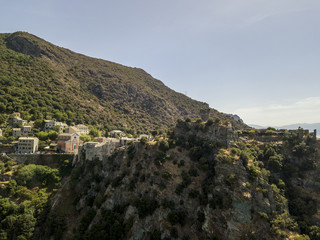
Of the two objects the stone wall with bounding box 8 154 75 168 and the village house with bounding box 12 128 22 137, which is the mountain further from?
the stone wall with bounding box 8 154 75 168

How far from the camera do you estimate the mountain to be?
92.9m

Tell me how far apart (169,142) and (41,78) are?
3990 inches

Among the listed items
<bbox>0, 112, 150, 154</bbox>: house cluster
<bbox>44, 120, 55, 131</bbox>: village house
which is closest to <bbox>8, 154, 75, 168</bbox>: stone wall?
<bbox>0, 112, 150, 154</bbox>: house cluster

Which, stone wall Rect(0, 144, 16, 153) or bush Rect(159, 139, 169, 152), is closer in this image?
bush Rect(159, 139, 169, 152)

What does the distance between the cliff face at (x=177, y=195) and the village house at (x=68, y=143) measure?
7.68m

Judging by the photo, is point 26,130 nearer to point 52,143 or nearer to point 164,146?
point 52,143

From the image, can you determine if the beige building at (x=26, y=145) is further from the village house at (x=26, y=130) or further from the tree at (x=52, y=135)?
the village house at (x=26, y=130)

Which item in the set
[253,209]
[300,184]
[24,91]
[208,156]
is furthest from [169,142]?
[24,91]

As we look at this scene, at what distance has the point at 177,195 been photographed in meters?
44.5

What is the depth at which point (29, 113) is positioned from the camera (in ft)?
276

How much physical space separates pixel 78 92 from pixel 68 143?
243 feet

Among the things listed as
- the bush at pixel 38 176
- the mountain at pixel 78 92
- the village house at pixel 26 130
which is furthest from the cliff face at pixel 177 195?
the village house at pixel 26 130

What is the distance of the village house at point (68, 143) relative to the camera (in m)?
63.7

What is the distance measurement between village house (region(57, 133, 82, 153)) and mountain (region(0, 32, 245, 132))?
2578cm
